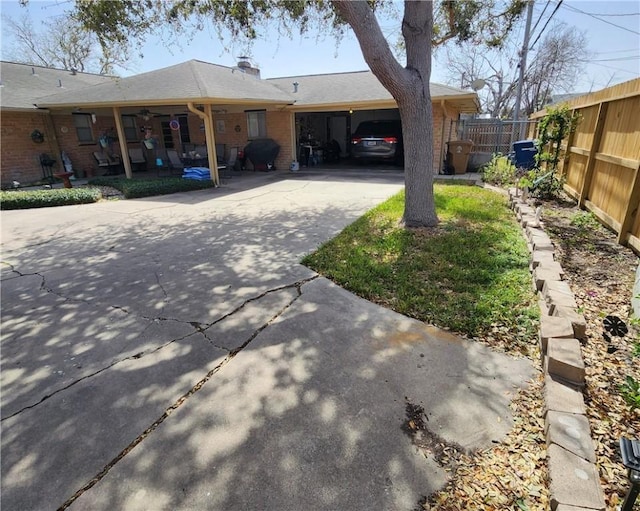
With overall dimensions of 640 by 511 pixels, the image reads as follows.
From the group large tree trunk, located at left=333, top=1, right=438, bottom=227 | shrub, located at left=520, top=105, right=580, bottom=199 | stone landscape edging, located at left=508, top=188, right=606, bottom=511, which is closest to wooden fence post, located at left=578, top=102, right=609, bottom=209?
shrub, located at left=520, top=105, right=580, bottom=199

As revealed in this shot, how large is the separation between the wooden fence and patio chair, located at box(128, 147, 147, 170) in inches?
571

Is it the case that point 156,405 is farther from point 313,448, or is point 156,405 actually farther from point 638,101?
point 638,101

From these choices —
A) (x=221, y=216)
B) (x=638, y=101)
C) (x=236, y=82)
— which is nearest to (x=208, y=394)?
(x=221, y=216)

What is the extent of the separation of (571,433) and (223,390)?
2080 mm

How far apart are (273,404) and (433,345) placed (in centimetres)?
139

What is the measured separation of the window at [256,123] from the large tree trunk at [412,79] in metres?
10.3

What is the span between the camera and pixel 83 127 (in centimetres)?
1364

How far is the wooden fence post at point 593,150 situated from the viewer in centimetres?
586

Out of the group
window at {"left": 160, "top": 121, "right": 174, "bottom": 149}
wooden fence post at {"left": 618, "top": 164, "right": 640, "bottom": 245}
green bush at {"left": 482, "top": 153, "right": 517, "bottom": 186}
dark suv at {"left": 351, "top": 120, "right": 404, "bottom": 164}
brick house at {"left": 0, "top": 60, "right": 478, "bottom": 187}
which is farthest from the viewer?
window at {"left": 160, "top": 121, "right": 174, "bottom": 149}

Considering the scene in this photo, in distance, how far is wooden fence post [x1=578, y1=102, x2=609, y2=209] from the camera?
586 centimetres

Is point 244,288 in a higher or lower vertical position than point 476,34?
lower

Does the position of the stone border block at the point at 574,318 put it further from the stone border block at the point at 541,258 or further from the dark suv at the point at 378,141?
the dark suv at the point at 378,141

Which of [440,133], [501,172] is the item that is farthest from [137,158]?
[501,172]

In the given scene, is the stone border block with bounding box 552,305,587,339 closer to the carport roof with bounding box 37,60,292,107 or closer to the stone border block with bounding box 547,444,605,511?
the stone border block with bounding box 547,444,605,511
